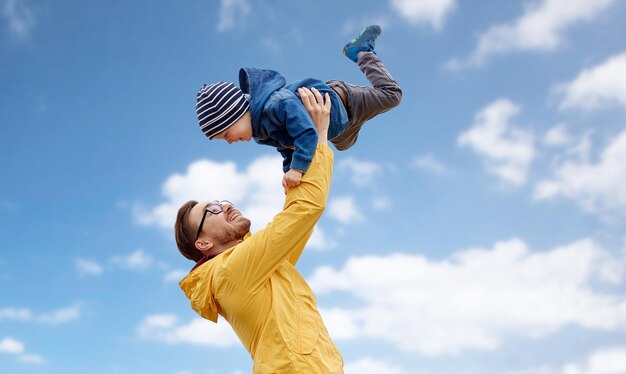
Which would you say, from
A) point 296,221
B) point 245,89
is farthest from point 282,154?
point 296,221

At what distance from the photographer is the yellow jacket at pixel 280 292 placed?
13.6 ft

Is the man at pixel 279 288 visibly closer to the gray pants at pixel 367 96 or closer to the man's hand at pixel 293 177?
the man's hand at pixel 293 177

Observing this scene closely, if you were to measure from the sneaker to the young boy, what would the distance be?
44 cm

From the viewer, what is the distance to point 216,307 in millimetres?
4590

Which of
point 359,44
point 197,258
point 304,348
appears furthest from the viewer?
point 359,44

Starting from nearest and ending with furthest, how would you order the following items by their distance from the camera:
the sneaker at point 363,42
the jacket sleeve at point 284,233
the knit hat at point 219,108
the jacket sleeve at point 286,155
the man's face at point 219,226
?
the jacket sleeve at point 284,233 → the knit hat at point 219,108 → the man's face at point 219,226 → the jacket sleeve at point 286,155 → the sneaker at point 363,42

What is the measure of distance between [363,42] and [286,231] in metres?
2.19

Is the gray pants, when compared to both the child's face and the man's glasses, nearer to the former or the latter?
the child's face

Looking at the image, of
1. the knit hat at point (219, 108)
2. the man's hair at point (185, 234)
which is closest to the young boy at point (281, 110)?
the knit hat at point (219, 108)

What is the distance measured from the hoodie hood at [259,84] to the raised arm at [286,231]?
1.94ft

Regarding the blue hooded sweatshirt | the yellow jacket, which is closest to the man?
the yellow jacket

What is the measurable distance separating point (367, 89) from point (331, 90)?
44 cm

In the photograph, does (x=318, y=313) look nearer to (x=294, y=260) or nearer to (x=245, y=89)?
(x=294, y=260)

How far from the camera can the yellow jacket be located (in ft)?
13.6
